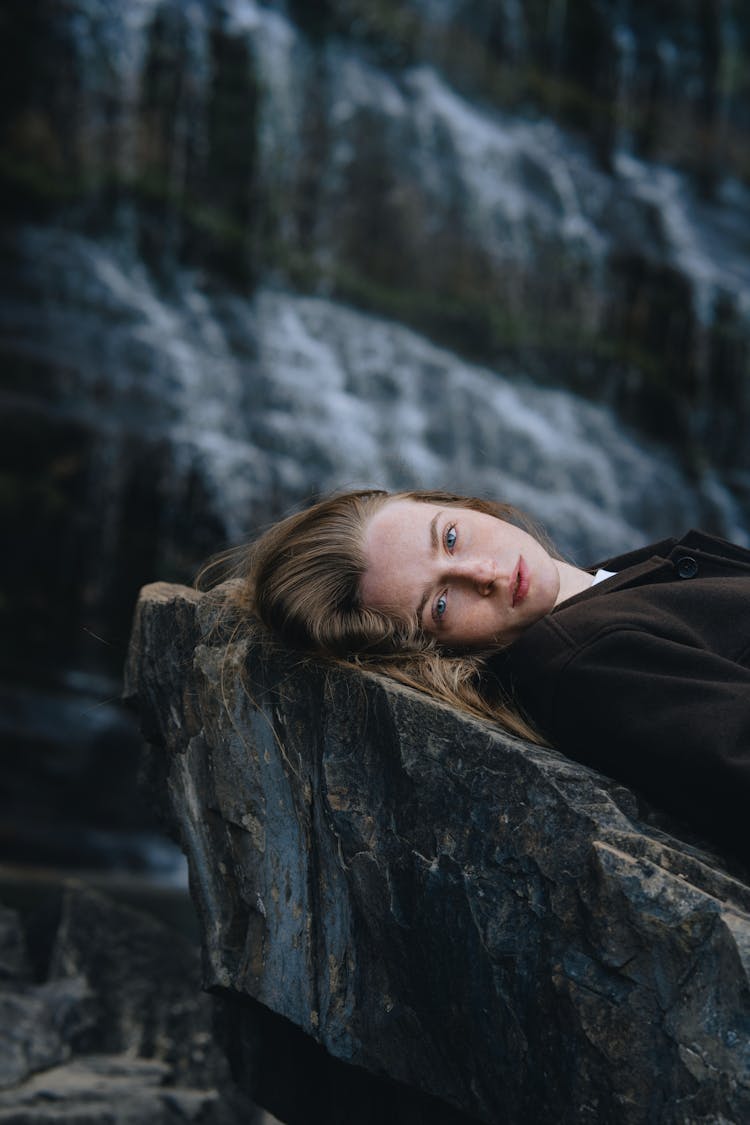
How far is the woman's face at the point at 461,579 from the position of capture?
221 centimetres

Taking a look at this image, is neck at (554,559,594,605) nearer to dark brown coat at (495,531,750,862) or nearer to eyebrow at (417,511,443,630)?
dark brown coat at (495,531,750,862)

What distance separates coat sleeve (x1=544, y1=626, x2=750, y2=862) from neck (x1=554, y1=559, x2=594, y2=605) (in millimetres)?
369

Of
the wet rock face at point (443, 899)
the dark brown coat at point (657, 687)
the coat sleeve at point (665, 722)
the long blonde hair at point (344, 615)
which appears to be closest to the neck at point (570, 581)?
the dark brown coat at point (657, 687)

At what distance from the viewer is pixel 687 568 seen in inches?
90.7

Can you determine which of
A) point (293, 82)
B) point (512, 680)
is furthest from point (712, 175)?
point (512, 680)

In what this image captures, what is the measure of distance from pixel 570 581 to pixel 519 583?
20 centimetres

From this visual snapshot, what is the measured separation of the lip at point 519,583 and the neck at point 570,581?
0.10 meters

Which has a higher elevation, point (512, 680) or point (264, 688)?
point (512, 680)

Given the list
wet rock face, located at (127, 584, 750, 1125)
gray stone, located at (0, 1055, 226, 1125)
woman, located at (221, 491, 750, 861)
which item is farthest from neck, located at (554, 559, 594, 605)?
gray stone, located at (0, 1055, 226, 1125)

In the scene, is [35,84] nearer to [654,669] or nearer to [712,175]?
[712,175]

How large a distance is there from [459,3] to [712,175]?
305cm

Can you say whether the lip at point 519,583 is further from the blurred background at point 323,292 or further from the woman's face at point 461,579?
the blurred background at point 323,292

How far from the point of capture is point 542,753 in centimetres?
188

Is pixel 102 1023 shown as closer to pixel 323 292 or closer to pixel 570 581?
pixel 570 581
